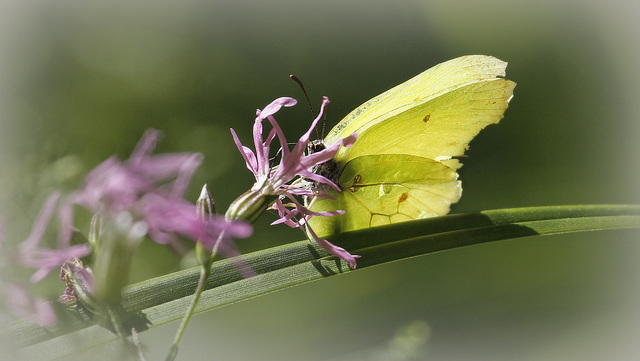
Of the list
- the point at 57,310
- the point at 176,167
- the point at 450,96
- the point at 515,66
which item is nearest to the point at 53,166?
the point at 57,310

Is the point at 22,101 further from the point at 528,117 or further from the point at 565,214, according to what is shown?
the point at 528,117

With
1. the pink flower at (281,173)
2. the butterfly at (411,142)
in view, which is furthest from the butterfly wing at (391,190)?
the pink flower at (281,173)

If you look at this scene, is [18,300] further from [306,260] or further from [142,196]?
[306,260]

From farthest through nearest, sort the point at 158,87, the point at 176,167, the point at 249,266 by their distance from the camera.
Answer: the point at 158,87 < the point at 249,266 < the point at 176,167

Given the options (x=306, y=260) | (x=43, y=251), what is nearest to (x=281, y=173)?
(x=306, y=260)

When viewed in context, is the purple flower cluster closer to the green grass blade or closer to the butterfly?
the green grass blade

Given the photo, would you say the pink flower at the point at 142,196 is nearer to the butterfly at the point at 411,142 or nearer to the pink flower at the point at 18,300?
the pink flower at the point at 18,300

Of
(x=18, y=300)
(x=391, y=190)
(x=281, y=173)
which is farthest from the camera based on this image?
(x=391, y=190)

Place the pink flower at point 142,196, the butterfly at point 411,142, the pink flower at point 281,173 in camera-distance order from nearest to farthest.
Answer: the pink flower at point 142,196 < the pink flower at point 281,173 < the butterfly at point 411,142

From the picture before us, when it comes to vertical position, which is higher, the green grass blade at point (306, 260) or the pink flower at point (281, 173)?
the pink flower at point (281, 173)
